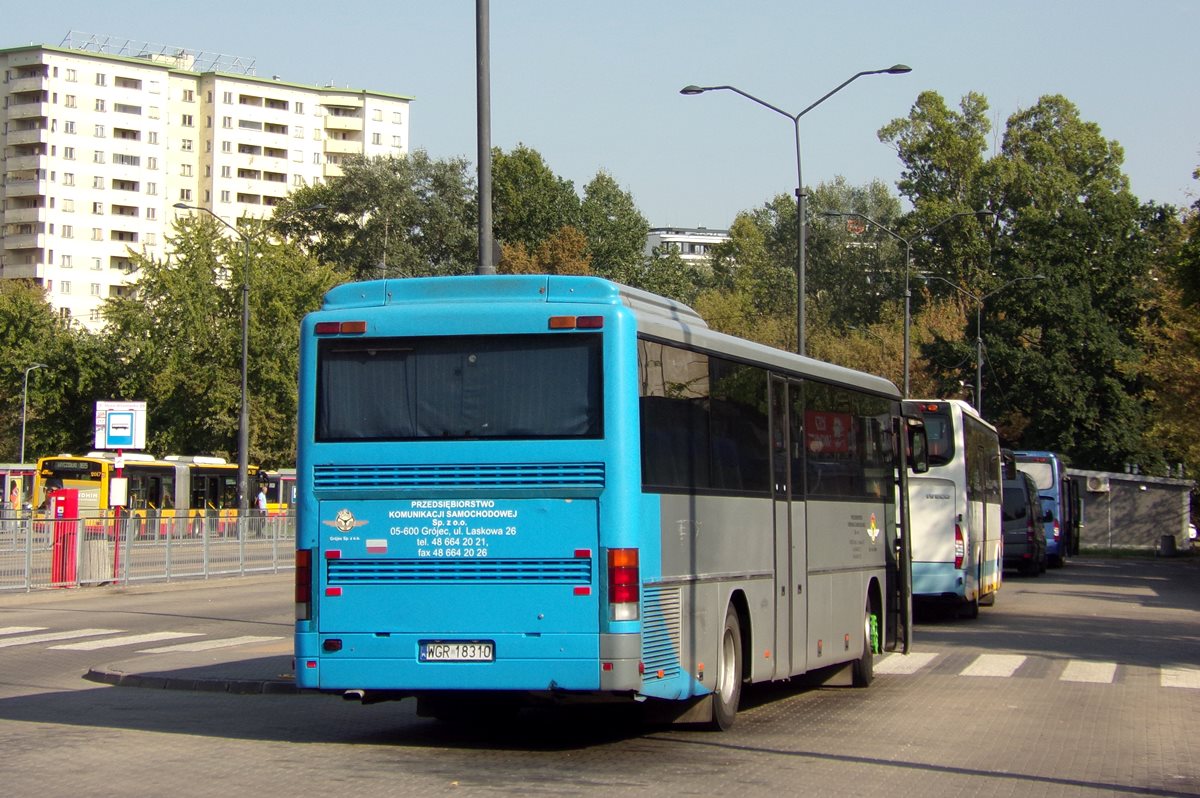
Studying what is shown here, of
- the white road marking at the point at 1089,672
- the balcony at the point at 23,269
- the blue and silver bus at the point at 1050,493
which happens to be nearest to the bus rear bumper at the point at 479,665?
the white road marking at the point at 1089,672

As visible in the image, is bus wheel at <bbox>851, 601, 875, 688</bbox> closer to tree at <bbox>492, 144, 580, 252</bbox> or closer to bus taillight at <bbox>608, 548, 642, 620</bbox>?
bus taillight at <bbox>608, 548, 642, 620</bbox>

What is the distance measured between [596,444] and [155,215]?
131 meters

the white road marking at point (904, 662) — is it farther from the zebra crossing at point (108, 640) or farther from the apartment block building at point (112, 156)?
the apartment block building at point (112, 156)

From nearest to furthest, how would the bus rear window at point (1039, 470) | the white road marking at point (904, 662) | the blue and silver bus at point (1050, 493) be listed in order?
1. the white road marking at point (904, 662)
2. the blue and silver bus at point (1050, 493)
3. the bus rear window at point (1039, 470)

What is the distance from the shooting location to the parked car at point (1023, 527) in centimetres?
3706

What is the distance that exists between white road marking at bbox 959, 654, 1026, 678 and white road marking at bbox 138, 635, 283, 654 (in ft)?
28.9

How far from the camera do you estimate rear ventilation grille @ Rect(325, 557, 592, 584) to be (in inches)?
404

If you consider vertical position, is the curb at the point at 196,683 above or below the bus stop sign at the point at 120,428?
below

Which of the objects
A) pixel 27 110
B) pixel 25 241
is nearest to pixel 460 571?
pixel 25 241

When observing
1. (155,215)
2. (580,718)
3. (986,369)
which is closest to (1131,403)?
(986,369)

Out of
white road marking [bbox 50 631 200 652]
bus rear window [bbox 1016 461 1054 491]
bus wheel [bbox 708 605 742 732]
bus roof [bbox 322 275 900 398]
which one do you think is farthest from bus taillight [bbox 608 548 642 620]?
bus rear window [bbox 1016 461 1054 491]

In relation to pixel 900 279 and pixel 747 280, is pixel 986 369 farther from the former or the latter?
pixel 747 280

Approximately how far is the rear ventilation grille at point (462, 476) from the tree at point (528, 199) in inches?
3178

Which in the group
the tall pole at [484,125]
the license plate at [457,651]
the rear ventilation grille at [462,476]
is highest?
the tall pole at [484,125]
